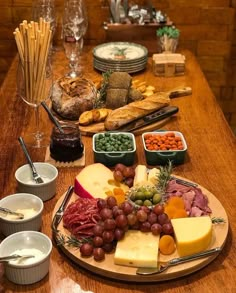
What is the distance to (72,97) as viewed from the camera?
193 cm

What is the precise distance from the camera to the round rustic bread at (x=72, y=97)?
1904 mm

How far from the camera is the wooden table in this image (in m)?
1.15

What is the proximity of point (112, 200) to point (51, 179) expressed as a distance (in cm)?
28

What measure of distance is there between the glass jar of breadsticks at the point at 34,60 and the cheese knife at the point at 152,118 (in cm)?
33

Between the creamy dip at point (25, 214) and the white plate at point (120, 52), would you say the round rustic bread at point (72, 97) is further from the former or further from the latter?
the creamy dip at point (25, 214)

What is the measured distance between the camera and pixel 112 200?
4.05 feet

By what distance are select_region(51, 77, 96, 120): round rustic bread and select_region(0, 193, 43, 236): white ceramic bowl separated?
0.65 meters

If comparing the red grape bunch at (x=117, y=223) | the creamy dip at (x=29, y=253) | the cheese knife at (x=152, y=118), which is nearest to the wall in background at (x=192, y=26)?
the cheese knife at (x=152, y=118)

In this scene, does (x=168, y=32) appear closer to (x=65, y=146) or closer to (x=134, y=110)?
(x=134, y=110)

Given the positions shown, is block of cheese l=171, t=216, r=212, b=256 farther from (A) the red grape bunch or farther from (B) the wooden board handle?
(B) the wooden board handle

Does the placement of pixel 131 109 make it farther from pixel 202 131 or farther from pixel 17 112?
pixel 17 112

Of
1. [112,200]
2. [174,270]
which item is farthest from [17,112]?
[174,270]

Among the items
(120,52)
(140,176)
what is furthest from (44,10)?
(140,176)

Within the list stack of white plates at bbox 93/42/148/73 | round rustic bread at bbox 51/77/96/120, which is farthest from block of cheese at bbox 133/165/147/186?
stack of white plates at bbox 93/42/148/73
